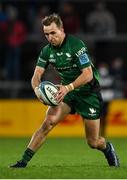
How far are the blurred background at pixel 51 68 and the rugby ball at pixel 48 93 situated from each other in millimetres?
9055

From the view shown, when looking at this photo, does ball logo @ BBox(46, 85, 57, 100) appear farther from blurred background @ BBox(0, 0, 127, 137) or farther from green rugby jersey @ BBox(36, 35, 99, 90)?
blurred background @ BBox(0, 0, 127, 137)

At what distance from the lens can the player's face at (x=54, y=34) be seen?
1109cm

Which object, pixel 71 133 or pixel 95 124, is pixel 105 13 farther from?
pixel 95 124

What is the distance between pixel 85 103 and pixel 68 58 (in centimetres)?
78

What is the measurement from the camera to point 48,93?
440 inches

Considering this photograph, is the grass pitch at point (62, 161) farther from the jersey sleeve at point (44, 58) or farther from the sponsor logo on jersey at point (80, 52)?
the sponsor logo on jersey at point (80, 52)

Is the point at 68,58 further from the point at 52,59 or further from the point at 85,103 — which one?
the point at 85,103

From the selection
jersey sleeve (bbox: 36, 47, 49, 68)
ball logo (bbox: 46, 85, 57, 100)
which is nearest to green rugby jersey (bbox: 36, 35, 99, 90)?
jersey sleeve (bbox: 36, 47, 49, 68)

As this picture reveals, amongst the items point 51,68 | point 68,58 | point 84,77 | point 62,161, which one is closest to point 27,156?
point 84,77

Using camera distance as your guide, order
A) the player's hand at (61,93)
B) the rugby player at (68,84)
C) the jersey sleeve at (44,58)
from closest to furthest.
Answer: the player's hand at (61,93), the rugby player at (68,84), the jersey sleeve at (44,58)

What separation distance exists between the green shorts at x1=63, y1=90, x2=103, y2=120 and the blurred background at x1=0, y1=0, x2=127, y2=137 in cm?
838

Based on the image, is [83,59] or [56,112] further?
[56,112]

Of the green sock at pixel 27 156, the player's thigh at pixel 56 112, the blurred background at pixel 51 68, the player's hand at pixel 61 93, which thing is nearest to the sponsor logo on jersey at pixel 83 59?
the player's hand at pixel 61 93

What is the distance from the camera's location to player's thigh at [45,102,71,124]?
11438 millimetres
